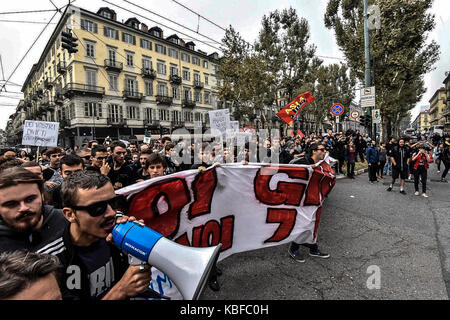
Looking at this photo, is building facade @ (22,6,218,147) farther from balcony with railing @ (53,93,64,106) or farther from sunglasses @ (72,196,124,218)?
sunglasses @ (72,196,124,218)

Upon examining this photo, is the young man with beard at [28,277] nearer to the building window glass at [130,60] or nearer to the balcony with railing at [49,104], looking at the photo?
the building window glass at [130,60]

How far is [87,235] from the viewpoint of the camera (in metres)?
1.40

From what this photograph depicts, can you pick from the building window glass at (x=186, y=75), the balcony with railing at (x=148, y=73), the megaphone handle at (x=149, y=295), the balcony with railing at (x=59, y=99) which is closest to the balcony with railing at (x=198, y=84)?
the building window glass at (x=186, y=75)

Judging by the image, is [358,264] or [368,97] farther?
[368,97]

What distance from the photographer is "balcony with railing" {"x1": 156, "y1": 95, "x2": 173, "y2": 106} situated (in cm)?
3841

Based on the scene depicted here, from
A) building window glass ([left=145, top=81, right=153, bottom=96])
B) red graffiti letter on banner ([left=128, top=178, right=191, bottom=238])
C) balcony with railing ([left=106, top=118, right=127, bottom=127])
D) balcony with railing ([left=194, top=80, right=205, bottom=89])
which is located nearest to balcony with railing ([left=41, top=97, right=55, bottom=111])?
balcony with railing ([left=106, top=118, right=127, bottom=127])

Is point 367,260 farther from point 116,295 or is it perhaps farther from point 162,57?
point 162,57

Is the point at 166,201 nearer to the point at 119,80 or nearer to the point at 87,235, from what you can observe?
the point at 87,235

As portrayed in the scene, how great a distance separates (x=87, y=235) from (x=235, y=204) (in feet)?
7.15

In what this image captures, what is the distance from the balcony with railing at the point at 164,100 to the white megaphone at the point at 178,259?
39768 millimetres

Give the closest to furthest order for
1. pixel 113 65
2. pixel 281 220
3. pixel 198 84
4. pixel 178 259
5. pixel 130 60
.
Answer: pixel 178 259, pixel 281 220, pixel 113 65, pixel 130 60, pixel 198 84

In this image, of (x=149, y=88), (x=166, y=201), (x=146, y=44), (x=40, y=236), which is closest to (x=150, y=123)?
(x=149, y=88)

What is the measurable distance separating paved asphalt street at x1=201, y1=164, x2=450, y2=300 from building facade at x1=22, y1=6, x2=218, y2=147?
2281 centimetres

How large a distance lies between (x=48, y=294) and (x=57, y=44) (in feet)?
145
